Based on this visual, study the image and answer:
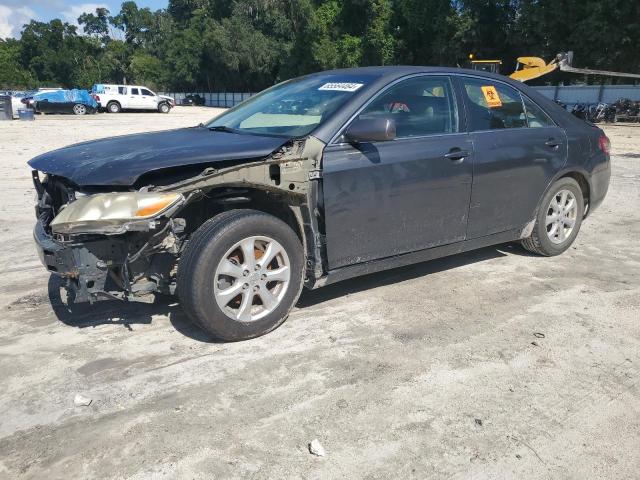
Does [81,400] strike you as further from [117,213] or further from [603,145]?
[603,145]

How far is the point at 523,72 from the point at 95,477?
62.1 ft

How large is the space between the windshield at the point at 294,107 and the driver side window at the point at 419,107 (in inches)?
8.6

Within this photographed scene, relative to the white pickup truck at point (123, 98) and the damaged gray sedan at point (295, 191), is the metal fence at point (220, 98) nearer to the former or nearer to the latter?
the white pickup truck at point (123, 98)

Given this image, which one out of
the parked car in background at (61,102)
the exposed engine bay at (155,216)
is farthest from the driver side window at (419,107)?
the parked car in background at (61,102)

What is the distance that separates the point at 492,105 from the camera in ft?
15.6

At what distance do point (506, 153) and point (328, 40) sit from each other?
1816 inches

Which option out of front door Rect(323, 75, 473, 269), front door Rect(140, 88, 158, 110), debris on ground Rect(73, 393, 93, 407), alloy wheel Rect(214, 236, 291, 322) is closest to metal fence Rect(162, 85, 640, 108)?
front door Rect(140, 88, 158, 110)

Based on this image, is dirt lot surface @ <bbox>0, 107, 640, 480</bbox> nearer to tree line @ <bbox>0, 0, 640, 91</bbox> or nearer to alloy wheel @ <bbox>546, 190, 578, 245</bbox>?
alloy wheel @ <bbox>546, 190, 578, 245</bbox>

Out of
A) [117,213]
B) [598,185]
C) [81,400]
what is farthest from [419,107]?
[81,400]

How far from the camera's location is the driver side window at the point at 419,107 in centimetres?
412

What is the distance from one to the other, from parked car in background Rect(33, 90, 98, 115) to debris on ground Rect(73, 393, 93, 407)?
A: 3841 cm

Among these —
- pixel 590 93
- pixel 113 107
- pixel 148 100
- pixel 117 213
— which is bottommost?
pixel 113 107

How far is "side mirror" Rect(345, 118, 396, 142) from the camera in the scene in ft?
12.2

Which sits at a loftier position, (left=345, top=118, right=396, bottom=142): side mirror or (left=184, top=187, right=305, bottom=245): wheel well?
(left=345, top=118, right=396, bottom=142): side mirror
